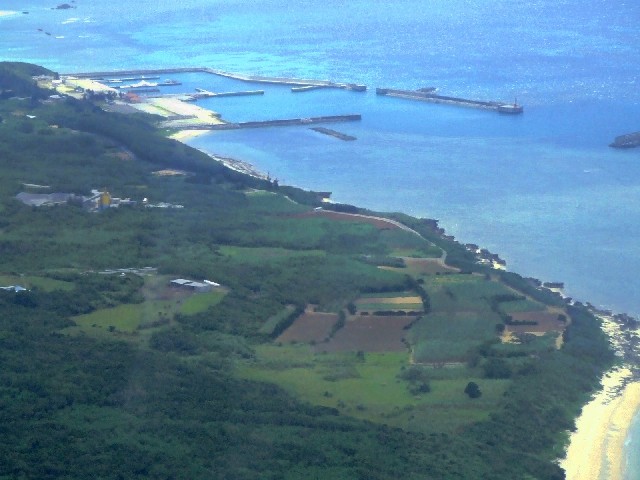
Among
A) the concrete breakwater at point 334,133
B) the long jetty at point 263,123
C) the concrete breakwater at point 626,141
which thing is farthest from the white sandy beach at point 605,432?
the long jetty at point 263,123

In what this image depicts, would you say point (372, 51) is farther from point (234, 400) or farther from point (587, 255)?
point (234, 400)

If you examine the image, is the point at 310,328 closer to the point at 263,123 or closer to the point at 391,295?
the point at 391,295

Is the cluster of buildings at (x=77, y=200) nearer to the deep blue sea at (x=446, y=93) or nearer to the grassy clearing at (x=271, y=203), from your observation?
the grassy clearing at (x=271, y=203)

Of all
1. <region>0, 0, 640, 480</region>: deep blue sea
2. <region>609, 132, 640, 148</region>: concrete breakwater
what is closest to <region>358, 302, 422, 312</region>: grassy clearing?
<region>0, 0, 640, 480</region>: deep blue sea

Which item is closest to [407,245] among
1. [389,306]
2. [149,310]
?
[389,306]

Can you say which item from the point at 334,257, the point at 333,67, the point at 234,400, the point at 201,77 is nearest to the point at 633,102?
the point at 333,67

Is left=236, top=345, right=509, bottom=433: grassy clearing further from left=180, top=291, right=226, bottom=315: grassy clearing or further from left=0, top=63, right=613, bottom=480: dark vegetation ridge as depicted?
left=180, top=291, right=226, bottom=315: grassy clearing
